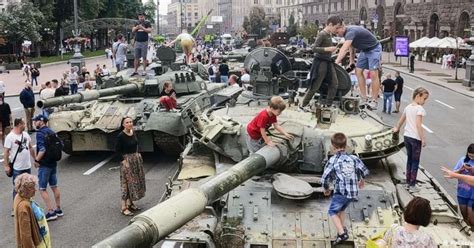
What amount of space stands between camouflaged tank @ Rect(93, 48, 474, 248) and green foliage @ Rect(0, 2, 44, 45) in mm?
43953

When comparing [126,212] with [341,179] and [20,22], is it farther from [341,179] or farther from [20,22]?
[20,22]

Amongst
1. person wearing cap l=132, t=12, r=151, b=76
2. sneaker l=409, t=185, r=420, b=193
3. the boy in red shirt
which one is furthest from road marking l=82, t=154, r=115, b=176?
sneaker l=409, t=185, r=420, b=193

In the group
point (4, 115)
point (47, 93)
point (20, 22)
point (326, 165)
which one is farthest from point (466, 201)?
point (20, 22)

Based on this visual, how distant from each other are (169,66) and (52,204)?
23.1 feet

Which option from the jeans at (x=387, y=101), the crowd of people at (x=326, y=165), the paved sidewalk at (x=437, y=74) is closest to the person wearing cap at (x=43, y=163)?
the crowd of people at (x=326, y=165)

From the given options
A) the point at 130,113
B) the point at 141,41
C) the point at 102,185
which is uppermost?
the point at 141,41

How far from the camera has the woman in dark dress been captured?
34.4ft

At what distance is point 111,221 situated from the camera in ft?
34.2

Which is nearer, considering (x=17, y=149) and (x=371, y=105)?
(x=17, y=149)

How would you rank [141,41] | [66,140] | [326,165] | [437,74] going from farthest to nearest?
[437,74], [141,41], [66,140], [326,165]

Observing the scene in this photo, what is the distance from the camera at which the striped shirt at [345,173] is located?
6.30 meters

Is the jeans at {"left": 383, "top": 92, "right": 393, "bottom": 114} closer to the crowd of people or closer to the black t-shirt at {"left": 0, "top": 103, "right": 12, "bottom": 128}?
the crowd of people

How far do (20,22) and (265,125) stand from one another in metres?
46.9

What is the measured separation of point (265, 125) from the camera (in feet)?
24.1
